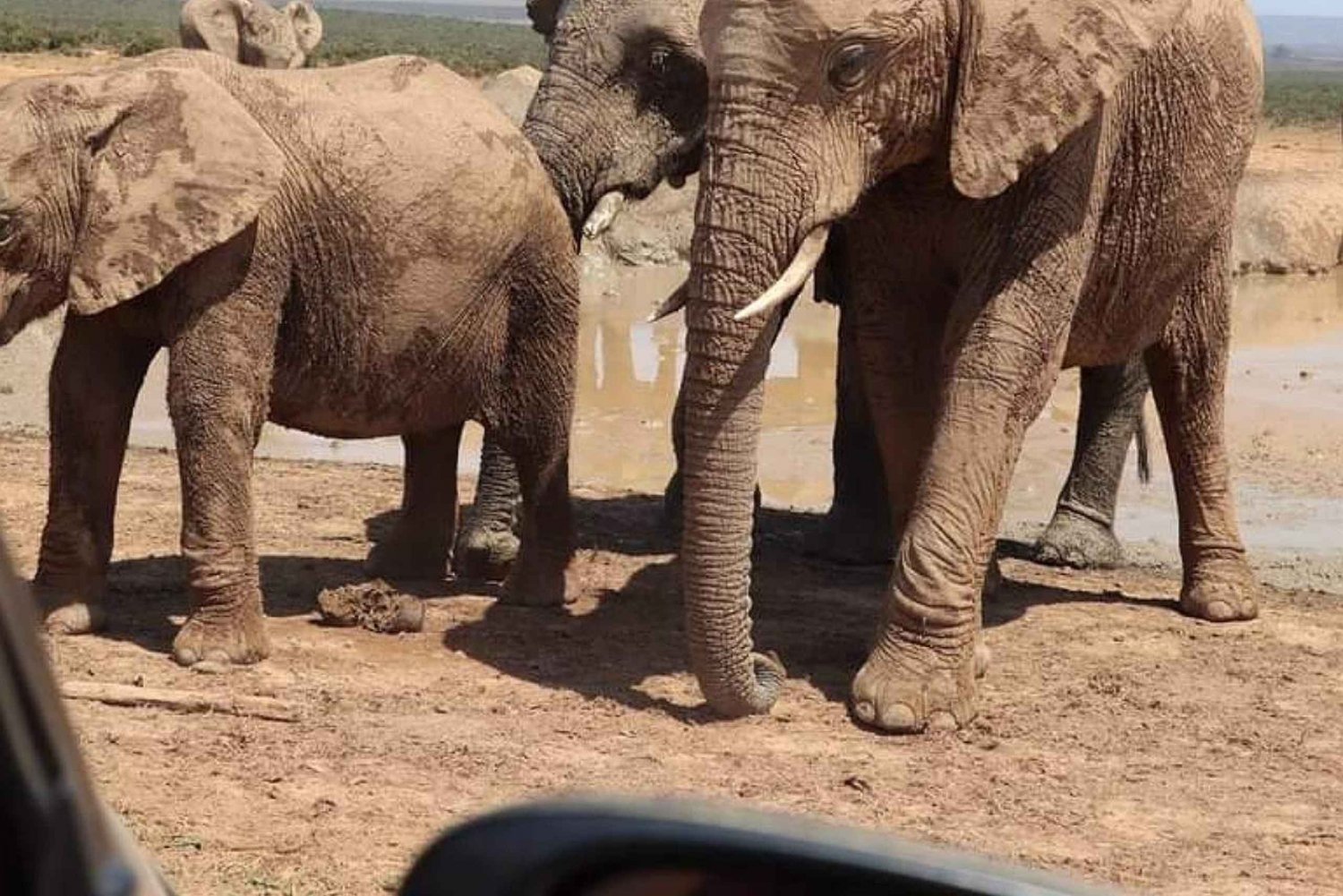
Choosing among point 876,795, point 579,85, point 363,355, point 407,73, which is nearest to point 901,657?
point 876,795

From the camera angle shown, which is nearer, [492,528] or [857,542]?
[492,528]

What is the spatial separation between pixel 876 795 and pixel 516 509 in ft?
9.09

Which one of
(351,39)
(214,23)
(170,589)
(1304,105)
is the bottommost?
(170,589)

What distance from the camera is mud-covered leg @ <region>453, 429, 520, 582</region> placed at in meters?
8.04

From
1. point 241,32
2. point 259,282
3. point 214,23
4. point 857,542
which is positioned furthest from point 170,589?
point 241,32

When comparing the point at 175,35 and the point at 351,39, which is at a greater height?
the point at 351,39

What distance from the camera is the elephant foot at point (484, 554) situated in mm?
8039

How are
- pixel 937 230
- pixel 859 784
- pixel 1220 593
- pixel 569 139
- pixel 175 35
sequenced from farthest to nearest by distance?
1. pixel 175 35
2. pixel 569 139
3. pixel 1220 593
4. pixel 937 230
5. pixel 859 784

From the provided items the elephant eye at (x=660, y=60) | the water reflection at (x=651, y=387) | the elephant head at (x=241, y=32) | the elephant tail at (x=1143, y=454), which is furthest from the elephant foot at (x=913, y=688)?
the elephant head at (x=241, y=32)

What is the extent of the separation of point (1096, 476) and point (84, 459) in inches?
157

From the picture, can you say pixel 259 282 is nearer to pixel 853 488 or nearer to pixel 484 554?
pixel 484 554

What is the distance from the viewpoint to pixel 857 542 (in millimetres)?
8633

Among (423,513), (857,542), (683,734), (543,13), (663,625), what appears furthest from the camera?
(543,13)

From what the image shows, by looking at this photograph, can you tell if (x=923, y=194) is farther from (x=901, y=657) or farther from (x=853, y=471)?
(x=853, y=471)
